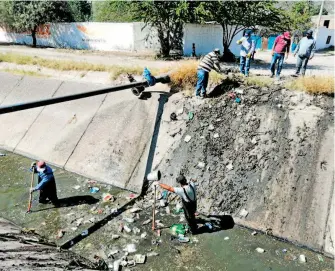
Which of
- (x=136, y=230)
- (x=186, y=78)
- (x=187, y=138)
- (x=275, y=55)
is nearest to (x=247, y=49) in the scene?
(x=275, y=55)

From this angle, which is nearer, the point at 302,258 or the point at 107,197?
the point at 302,258

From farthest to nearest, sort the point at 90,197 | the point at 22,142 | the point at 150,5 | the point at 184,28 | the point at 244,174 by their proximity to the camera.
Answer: the point at 184,28 → the point at 150,5 → the point at 22,142 → the point at 90,197 → the point at 244,174

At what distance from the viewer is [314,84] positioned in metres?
8.31

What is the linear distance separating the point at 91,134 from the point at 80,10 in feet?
82.4

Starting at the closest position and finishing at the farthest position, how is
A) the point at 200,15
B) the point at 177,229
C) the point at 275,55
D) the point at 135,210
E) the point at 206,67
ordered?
the point at 177,229 → the point at 135,210 → the point at 206,67 → the point at 275,55 → the point at 200,15

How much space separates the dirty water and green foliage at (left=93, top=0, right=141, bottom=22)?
1303 cm

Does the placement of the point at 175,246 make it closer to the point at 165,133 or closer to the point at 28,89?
the point at 165,133

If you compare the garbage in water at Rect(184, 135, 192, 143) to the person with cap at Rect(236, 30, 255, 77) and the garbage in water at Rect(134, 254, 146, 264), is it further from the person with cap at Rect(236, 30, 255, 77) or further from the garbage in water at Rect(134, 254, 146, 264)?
the garbage in water at Rect(134, 254, 146, 264)

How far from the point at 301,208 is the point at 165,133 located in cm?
406

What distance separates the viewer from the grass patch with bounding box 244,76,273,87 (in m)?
9.12

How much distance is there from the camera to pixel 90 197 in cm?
817

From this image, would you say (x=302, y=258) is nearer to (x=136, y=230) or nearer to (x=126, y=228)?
(x=136, y=230)

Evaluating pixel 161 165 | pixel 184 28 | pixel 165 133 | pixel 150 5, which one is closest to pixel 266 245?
pixel 161 165

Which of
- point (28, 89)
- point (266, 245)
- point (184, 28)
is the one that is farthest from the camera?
point (184, 28)
